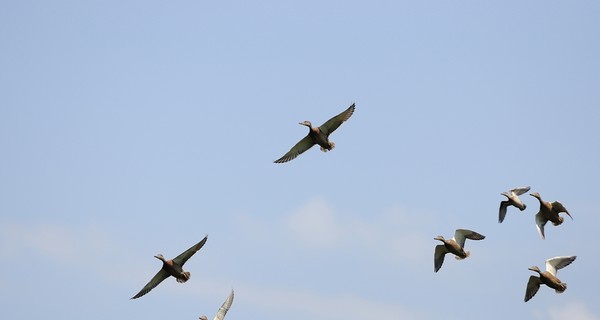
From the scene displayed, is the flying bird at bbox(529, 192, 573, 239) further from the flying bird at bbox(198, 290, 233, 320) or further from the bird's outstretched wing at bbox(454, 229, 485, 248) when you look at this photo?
the flying bird at bbox(198, 290, 233, 320)

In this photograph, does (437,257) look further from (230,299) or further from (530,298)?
(230,299)

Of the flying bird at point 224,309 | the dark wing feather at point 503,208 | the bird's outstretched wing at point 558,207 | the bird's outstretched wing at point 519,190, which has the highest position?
the bird's outstretched wing at point 519,190

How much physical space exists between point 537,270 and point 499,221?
2.79 metres

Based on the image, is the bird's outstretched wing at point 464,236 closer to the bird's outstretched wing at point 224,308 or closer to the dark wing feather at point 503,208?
the dark wing feather at point 503,208

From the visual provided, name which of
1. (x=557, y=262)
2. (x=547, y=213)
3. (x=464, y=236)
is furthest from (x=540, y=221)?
(x=464, y=236)

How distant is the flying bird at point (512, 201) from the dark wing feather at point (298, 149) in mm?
8263

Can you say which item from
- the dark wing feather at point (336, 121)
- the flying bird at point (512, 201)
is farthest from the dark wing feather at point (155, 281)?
the flying bird at point (512, 201)

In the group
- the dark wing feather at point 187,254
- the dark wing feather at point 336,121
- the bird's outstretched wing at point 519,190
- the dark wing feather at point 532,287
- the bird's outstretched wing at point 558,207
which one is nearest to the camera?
the dark wing feather at point 187,254

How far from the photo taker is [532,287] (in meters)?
45.2

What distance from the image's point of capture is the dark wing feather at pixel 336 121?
45.4 metres

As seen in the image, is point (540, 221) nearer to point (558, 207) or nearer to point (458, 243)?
point (558, 207)

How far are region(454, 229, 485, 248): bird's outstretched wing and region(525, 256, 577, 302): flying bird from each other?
8.82ft

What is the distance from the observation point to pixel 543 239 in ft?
148

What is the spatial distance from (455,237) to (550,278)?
4.50 m
